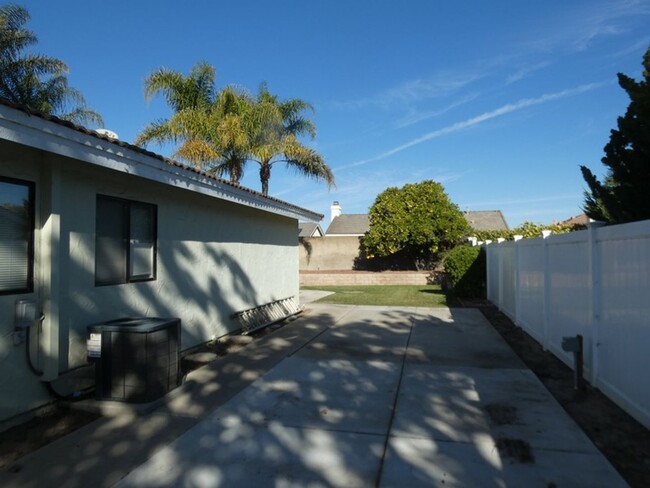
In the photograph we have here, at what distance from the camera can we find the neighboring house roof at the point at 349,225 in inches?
1613

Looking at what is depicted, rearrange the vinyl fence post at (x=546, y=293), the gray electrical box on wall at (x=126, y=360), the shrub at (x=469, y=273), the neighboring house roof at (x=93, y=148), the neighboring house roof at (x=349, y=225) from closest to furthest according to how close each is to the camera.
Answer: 1. the neighboring house roof at (x=93, y=148)
2. the gray electrical box on wall at (x=126, y=360)
3. the vinyl fence post at (x=546, y=293)
4. the shrub at (x=469, y=273)
5. the neighboring house roof at (x=349, y=225)

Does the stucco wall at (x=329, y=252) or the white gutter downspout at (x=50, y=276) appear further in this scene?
the stucco wall at (x=329, y=252)

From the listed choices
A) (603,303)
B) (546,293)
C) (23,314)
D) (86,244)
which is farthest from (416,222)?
(23,314)

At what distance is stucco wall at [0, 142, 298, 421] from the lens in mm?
4805

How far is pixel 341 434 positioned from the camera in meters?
4.47

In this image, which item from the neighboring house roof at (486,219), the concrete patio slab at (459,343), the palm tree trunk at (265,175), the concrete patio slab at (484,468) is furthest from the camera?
the neighboring house roof at (486,219)

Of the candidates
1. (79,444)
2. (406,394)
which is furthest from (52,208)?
(406,394)

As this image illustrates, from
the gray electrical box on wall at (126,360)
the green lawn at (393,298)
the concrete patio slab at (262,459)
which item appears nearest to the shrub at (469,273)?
the green lawn at (393,298)

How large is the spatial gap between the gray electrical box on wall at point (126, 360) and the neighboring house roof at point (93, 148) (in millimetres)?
1796

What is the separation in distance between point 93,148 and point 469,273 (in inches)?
559

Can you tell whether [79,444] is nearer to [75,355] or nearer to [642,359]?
[75,355]

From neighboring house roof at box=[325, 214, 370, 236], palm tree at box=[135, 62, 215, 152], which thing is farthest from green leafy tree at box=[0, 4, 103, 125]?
neighboring house roof at box=[325, 214, 370, 236]

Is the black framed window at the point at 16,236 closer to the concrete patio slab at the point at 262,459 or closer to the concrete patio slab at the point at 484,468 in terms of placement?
the concrete patio slab at the point at 262,459

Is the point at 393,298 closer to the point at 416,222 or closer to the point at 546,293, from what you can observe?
→ the point at 416,222
